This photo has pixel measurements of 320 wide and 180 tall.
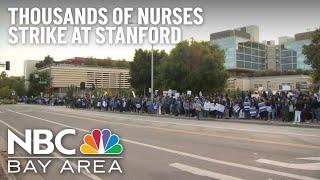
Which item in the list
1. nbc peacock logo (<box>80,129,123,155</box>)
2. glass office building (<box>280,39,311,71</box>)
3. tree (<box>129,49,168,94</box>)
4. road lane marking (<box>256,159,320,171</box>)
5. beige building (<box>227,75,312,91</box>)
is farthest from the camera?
glass office building (<box>280,39,311,71</box>)

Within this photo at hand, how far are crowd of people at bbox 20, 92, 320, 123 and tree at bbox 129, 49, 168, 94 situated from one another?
32504mm

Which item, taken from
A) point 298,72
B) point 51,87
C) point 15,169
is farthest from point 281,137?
point 51,87

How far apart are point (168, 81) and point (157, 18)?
2238 inches

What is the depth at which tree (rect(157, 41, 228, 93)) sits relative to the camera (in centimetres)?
7106

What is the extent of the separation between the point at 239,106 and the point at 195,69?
34.2 meters

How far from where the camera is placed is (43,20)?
15336mm

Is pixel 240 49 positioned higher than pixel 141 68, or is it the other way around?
pixel 240 49

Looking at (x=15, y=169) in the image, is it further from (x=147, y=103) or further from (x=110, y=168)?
(x=147, y=103)

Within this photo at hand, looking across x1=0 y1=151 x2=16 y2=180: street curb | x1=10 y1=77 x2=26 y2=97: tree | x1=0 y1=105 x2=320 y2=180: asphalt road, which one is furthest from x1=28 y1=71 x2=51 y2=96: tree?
x1=0 y1=151 x2=16 y2=180: street curb

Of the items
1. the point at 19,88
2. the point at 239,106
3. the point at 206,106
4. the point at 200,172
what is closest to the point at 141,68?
the point at 206,106

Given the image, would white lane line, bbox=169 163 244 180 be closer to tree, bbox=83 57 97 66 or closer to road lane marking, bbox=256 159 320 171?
road lane marking, bbox=256 159 320 171

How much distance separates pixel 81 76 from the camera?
149 metres

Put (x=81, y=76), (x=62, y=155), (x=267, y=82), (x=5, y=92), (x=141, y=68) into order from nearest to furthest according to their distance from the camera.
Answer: (x=62, y=155)
(x=141, y=68)
(x=267, y=82)
(x=81, y=76)
(x=5, y=92)

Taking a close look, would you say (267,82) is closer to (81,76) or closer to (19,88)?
(81,76)
